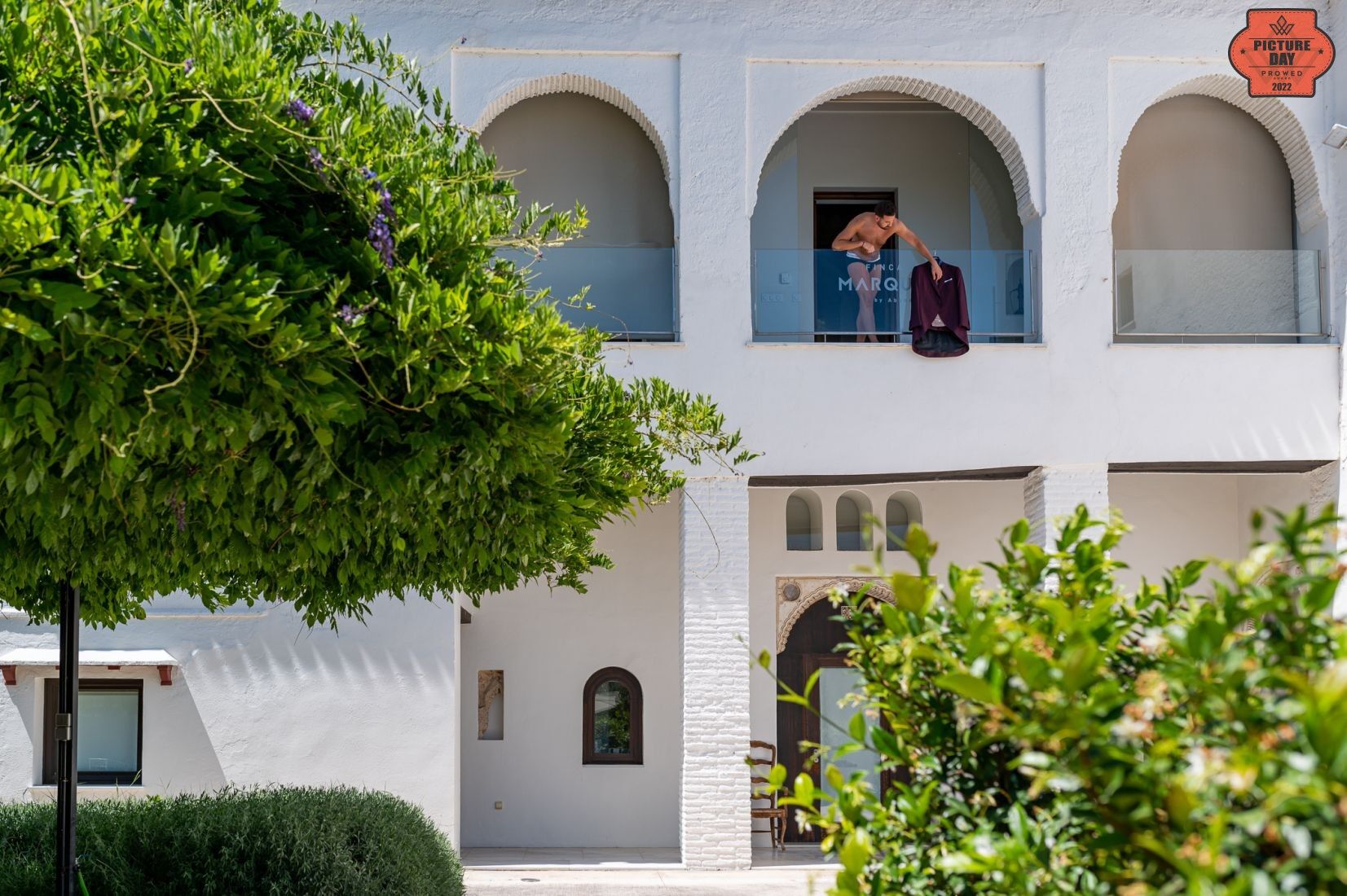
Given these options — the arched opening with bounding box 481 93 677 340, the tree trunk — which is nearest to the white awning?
the arched opening with bounding box 481 93 677 340

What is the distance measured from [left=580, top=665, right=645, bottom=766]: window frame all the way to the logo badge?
819 cm

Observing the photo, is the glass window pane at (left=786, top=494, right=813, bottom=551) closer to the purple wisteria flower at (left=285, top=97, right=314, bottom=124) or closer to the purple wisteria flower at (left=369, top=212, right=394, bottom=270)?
the purple wisteria flower at (left=369, top=212, right=394, bottom=270)

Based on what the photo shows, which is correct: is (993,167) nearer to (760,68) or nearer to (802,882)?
(760,68)

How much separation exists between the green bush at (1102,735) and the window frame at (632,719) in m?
12.1

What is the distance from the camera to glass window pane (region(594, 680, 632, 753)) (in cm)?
1468

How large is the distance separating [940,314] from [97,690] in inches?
325

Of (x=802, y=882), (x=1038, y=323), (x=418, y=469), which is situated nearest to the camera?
(x=418, y=469)

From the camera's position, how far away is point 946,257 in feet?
42.0

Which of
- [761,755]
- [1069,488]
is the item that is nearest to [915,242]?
[1069,488]

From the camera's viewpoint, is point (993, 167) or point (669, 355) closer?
point (669, 355)

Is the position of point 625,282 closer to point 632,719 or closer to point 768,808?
point 632,719

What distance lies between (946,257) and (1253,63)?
3355 mm

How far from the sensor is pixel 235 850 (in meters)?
7.53

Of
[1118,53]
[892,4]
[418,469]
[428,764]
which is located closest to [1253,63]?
[1118,53]
